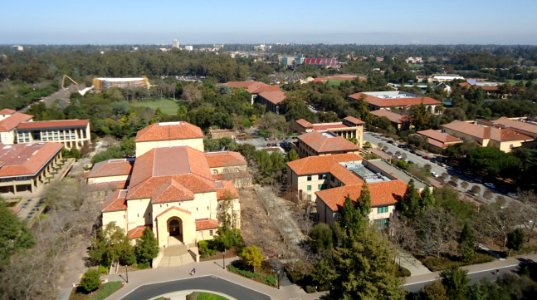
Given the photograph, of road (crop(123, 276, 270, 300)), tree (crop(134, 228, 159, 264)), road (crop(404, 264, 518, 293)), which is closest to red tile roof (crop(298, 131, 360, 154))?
road (crop(404, 264, 518, 293))

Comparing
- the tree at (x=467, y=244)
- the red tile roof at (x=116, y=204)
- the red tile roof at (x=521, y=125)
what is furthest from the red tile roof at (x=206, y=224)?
the red tile roof at (x=521, y=125)

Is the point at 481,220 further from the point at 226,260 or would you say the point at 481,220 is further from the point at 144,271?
the point at 144,271

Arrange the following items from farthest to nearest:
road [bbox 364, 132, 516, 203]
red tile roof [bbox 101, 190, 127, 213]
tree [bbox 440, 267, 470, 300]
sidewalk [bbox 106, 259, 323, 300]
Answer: road [bbox 364, 132, 516, 203] → red tile roof [bbox 101, 190, 127, 213] → sidewalk [bbox 106, 259, 323, 300] → tree [bbox 440, 267, 470, 300]

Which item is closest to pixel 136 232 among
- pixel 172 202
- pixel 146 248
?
pixel 146 248

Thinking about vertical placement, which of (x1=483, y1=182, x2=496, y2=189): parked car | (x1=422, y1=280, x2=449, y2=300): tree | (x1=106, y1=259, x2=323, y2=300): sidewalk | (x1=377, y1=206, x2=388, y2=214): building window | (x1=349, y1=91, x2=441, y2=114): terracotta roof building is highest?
(x1=349, y1=91, x2=441, y2=114): terracotta roof building

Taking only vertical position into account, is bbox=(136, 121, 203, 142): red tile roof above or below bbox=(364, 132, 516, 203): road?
above

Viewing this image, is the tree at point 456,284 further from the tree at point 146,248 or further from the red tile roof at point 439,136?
the red tile roof at point 439,136

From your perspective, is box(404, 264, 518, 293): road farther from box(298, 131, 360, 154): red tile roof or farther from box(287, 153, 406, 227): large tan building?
box(298, 131, 360, 154): red tile roof

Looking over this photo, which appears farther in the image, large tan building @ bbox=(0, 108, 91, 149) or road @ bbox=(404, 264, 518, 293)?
large tan building @ bbox=(0, 108, 91, 149)

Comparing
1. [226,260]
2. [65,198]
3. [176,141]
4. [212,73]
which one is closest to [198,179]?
[226,260]
